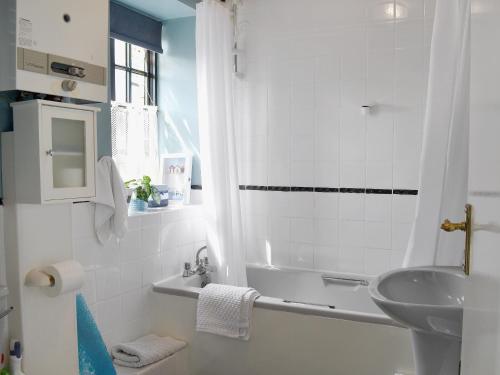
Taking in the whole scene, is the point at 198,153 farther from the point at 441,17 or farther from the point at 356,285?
the point at 441,17

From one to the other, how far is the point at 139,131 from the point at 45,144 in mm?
1670

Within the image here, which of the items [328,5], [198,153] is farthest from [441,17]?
[198,153]

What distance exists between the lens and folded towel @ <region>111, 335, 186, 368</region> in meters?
2.49

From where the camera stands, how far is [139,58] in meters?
3.49

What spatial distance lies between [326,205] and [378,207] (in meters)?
0.36

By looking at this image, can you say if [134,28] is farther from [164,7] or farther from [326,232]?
[326,232]

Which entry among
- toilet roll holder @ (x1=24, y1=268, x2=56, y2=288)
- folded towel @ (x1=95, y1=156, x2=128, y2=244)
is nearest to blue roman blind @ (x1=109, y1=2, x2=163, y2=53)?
folded towel @ (x1=95, y1=156, x2=128, y2=244)

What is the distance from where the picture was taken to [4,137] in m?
1.89

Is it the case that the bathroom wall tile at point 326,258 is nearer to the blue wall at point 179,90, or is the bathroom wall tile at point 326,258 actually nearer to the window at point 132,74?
the blue wall at point 179,90

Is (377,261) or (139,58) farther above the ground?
(139,58)

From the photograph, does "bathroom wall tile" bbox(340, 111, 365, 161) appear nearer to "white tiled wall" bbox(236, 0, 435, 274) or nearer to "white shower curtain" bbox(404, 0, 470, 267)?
"white tiled wall" bbox(236, 0, 435, 274)

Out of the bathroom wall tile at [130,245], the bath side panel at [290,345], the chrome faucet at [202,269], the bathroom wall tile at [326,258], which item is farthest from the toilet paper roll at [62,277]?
the bathroom wall tile at [326,258]

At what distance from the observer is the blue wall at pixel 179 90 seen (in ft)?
11.5

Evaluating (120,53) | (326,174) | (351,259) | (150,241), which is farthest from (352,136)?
(120,53)
